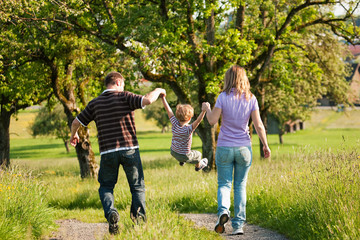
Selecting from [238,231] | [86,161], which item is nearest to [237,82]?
[238,231]

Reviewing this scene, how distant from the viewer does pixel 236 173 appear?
551 centimetres

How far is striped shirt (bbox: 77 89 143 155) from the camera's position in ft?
16.8

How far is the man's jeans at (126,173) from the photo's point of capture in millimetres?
5145

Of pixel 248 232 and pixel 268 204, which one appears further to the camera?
pixel 268 204

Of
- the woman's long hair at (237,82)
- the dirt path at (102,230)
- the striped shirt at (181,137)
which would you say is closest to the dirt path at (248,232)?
the dirt path at (102,230)

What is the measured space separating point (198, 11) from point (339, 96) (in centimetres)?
873

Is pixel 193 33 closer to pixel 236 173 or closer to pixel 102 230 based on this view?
pixel 102 230

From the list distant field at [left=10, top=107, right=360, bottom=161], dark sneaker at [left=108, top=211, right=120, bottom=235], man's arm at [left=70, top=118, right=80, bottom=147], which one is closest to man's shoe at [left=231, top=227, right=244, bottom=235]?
dark sneaker at [left=108, top=211, right=120, bottom=235]

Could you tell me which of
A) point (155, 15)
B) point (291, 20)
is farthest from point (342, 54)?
point (155, 15)

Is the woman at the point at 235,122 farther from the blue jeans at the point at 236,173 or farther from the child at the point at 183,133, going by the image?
the child at the point at 183,133

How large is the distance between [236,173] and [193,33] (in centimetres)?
867

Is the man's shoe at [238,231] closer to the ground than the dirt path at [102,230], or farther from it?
farther from it

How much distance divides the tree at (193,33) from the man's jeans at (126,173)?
6613mm

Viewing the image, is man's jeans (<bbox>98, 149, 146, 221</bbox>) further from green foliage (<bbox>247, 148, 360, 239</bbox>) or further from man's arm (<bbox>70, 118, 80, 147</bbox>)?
green foliage (<bbox>247, 148, 360, 239</bbox>)
